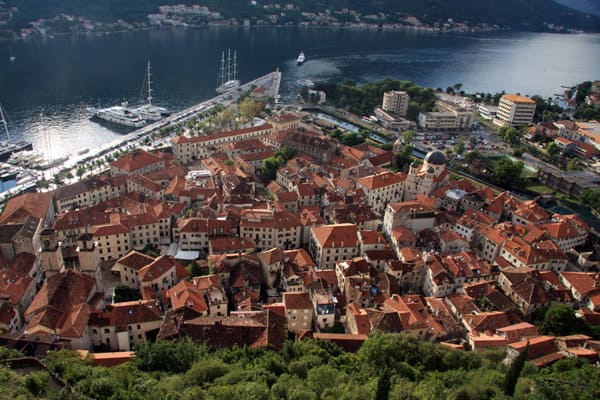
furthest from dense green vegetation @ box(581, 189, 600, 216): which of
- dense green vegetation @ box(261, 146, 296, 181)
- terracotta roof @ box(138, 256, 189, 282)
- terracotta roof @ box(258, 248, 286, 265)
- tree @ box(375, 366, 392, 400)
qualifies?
terracotta roof @ box(138, 256, 189, 282)

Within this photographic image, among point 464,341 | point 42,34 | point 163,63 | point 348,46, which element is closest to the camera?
point 464,341

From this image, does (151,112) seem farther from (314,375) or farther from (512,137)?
(314,375)

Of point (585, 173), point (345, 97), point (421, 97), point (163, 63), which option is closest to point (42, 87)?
point (163, 63)

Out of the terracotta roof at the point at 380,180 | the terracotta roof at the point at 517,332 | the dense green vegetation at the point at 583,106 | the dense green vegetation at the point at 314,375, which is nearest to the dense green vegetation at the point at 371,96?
the dense green vegetation at the point at 583,106

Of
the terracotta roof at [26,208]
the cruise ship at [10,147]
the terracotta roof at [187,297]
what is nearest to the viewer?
the terracotta roof at [187,297]

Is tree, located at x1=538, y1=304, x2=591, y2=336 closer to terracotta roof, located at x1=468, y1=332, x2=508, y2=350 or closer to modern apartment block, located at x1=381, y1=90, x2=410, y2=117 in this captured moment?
terracotta roof, located at x1=468, y1=332, x2=508, y2=350

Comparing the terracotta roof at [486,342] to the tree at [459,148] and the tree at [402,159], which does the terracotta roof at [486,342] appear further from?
the tree at [459,148]

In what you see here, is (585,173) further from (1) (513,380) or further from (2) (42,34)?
(2) (42,34)
